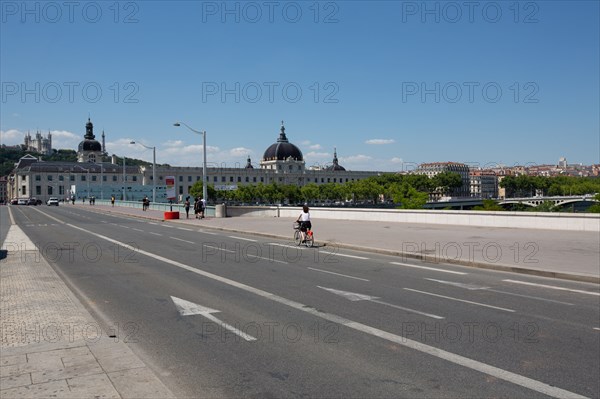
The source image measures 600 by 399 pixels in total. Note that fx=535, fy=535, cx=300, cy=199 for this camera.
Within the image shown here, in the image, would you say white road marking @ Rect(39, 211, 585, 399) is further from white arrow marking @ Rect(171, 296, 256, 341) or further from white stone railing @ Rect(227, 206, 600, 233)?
white stone railing @ Rect(227, 206, 600, 233)

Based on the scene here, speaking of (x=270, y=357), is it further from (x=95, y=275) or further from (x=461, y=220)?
(x=461, y=220)

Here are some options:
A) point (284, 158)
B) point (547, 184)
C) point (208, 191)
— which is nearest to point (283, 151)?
point (284, 158)

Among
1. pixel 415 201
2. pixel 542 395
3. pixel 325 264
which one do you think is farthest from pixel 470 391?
pixel 415 201

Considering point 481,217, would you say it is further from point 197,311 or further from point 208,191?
point 208,191

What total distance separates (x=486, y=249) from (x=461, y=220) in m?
11.5

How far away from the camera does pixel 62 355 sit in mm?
6230

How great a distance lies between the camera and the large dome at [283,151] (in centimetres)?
19175

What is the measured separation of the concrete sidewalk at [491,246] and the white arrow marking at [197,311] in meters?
8.37

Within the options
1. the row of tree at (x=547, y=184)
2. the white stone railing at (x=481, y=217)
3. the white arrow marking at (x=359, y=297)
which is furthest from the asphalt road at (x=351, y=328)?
the row of tree at (x=547, y=184)

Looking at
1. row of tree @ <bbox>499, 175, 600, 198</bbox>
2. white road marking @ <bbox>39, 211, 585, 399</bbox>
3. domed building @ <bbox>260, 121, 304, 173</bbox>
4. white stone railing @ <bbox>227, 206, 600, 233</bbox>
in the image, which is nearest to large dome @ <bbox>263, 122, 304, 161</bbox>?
domed building @ <bbox>260, 121, 304, 173</bbox>

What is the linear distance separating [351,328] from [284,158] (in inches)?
7299

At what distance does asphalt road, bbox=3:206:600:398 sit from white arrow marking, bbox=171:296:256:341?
37 millimetres

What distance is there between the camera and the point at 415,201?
432 ft

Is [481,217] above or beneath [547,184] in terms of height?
beneath
